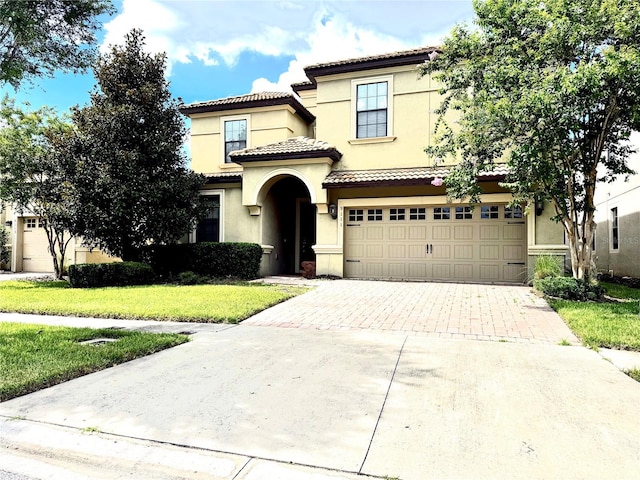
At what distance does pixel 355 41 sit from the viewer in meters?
14.7

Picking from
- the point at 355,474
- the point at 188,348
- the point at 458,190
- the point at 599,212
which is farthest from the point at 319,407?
the point at 599,212

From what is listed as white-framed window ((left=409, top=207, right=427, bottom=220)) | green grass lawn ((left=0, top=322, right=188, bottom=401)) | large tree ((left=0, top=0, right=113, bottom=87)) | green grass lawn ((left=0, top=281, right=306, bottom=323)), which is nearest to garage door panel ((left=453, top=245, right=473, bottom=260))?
white-framed window ((left=409, top=207, right=427, bottom=220))

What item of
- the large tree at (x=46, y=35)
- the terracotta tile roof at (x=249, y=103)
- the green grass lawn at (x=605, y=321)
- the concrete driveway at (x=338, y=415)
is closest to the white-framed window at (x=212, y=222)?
the terracotta tile roof at (x=249, y=103)

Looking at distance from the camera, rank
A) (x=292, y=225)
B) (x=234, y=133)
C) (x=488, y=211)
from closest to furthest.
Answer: (x=488, y=211) < (x=234, y=133) < (x=292, y=225)

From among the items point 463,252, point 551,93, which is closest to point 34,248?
point 463,252

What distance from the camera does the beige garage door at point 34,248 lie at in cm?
2058

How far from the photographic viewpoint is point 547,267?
11.1 meters

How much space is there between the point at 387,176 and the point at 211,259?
22.3 feet

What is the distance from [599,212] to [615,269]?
2988 mm

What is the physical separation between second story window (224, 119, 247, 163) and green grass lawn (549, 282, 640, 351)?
41.9ft

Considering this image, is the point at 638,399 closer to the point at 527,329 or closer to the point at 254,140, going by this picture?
the point at 527,329

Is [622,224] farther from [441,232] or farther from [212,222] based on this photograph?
[212,222]

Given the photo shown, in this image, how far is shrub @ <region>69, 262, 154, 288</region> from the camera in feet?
41.1

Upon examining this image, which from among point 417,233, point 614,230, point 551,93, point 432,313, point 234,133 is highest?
point 234,133
